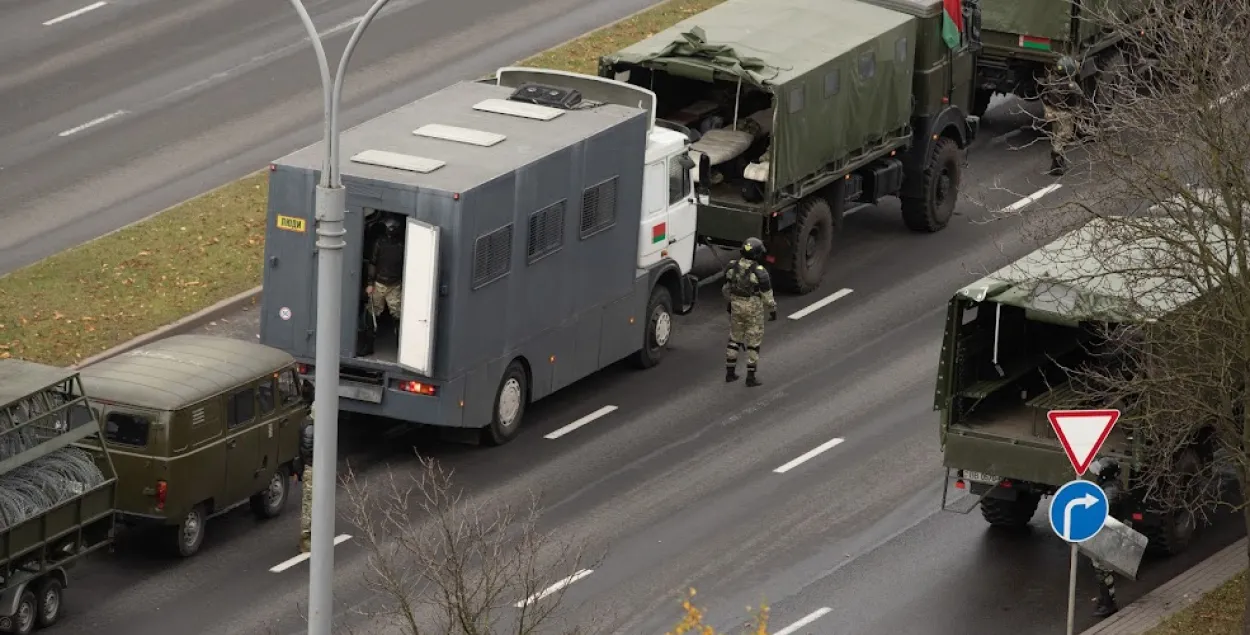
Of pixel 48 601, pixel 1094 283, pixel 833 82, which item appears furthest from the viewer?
pixel 833 82

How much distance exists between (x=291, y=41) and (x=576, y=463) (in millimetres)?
14282

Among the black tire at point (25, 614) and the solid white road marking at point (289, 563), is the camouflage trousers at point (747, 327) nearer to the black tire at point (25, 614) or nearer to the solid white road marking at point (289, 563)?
the solid white road marking at point (289, 563)

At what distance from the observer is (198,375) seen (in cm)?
2375

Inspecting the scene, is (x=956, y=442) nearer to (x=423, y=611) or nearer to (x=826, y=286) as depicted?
(x=423, y=611)

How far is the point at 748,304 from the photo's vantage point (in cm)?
2864

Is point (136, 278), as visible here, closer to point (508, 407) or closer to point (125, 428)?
point (508, 407)

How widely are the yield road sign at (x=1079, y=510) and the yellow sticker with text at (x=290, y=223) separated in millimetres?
8756

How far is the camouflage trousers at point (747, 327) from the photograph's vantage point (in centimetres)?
2864

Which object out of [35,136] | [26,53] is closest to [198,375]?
[35,136]

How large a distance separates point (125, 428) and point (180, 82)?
14.9 metres

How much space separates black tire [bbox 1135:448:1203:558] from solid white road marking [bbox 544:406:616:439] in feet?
20.3

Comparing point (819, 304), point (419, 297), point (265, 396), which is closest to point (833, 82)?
point (819, 304)

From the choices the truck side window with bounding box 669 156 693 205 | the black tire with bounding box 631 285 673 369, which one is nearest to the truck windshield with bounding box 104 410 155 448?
the black tire with bounding box 631 285 673 369

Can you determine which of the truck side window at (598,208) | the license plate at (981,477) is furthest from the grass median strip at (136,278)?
the license plate at (981,477)
